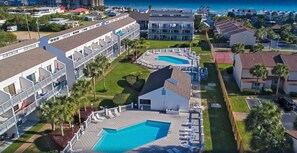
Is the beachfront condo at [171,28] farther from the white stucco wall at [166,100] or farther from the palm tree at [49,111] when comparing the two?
the palm tree at [49,111]

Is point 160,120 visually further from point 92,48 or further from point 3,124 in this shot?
point 92,48

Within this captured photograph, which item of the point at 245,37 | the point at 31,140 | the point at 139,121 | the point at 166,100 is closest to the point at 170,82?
the point at 166,100

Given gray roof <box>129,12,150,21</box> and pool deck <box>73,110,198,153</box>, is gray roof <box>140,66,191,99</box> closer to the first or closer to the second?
pool deck <box>73,110,198,153</box>

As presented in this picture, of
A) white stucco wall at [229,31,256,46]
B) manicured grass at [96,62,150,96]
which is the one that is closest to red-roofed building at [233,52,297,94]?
manicured grass at [96,62,150,96]

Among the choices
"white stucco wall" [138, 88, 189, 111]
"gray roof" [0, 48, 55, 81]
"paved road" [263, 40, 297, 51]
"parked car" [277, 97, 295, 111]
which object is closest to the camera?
"gray roof" [0, 48, 55, 81]

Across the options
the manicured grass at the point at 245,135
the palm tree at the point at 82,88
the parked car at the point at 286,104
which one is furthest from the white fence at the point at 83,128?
the parked car at the point at 286,104

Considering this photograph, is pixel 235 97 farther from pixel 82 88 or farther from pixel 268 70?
pixel 82 88
